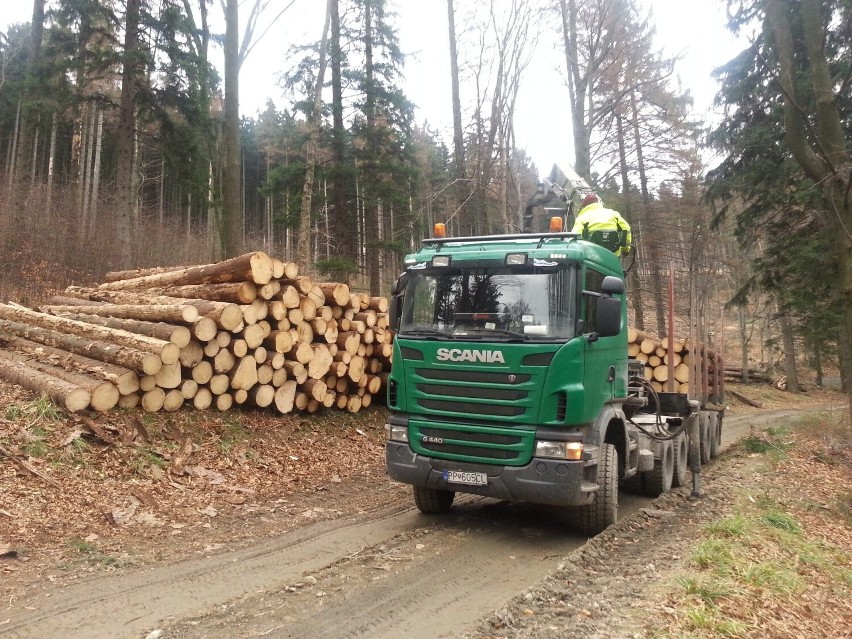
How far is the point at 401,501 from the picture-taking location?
726cm

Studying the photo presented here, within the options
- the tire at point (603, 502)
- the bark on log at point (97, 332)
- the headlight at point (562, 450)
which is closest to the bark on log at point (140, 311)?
the bark on log at point (97, 332)

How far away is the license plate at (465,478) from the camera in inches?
218

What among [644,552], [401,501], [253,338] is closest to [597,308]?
[644,552]

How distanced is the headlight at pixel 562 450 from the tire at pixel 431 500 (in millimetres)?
1549

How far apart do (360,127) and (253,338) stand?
36.1 ft

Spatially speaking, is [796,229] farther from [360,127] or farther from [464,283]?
[464,283]

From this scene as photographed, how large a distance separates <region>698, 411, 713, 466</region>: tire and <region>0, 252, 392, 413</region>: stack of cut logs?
5327mm

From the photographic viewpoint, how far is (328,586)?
14.7ft

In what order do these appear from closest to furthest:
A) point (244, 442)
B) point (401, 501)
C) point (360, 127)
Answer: point (401, 501) < point (244, 442) < point (360, 127)

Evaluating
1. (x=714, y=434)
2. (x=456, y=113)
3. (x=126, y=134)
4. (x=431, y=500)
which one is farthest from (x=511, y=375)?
(x=126, y=134)

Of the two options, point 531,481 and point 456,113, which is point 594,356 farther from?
point 456,113

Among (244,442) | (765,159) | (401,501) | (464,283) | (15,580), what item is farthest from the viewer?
(765,159)

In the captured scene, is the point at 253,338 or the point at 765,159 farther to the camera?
the point at 765,159

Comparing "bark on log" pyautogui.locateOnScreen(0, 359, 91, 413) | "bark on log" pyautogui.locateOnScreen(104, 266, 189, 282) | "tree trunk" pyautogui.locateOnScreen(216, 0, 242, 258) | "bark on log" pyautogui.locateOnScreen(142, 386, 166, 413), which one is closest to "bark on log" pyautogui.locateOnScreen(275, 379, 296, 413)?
"bark on log" pyautogui.locateOnScreen(142, 386, 166, 413)
